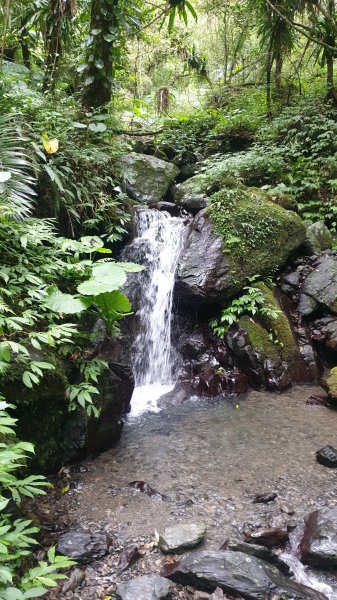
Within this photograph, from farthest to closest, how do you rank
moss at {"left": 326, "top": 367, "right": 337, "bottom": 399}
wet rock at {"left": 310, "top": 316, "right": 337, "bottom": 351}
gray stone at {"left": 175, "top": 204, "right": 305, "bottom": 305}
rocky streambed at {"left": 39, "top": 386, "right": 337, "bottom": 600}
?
gray stone at {"left": 175, "top": 204, "right": 305, "bottom": 305} → wet rock at {"left": 310, "top": 316, "right": 337, "bottom": 351} → moss at {"left": 326, "top": 367, "right": 337, "bottom": 399} → rocky streambed at {"left": 39, "top": 386, "right": 337, "bottom": 600}

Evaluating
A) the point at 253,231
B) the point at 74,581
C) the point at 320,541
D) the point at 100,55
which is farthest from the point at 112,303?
the point at 100,55

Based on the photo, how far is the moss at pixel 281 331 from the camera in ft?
19.3

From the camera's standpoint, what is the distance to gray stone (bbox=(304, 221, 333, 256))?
273 inches

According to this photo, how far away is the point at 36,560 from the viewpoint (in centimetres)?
257

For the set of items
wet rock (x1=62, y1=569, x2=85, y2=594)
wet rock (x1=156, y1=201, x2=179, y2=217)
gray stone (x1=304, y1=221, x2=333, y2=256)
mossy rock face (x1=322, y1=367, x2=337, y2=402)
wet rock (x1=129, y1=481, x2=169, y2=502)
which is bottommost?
wet rock (x1=129, y1=481, x2=169, y2=502)

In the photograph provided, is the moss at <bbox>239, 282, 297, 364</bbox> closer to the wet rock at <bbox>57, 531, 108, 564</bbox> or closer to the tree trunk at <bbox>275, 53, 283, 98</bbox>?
the wet rock at <bbox>57, 531, 108, 564</bbox>

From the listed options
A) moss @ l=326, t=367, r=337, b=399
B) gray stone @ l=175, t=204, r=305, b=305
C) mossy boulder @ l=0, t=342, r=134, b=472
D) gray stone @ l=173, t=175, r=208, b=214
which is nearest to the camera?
mossy boulder @ l=0, t=342, r=134, b=472

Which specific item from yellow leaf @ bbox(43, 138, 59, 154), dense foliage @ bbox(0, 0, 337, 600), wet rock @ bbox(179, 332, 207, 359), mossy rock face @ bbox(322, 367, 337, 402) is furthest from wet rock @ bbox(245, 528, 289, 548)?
yellow leaf @ bbox(43, 138, 59, 154)

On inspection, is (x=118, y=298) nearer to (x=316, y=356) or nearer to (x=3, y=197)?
(x=3, y=197)

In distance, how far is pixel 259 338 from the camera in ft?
19.2

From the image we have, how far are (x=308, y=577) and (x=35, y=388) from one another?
2.45 m

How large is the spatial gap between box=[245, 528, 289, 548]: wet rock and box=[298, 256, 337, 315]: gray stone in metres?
4.00

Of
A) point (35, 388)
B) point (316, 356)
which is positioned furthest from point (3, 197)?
point (316, 356)

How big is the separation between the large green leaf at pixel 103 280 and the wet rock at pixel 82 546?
1.81 metres
